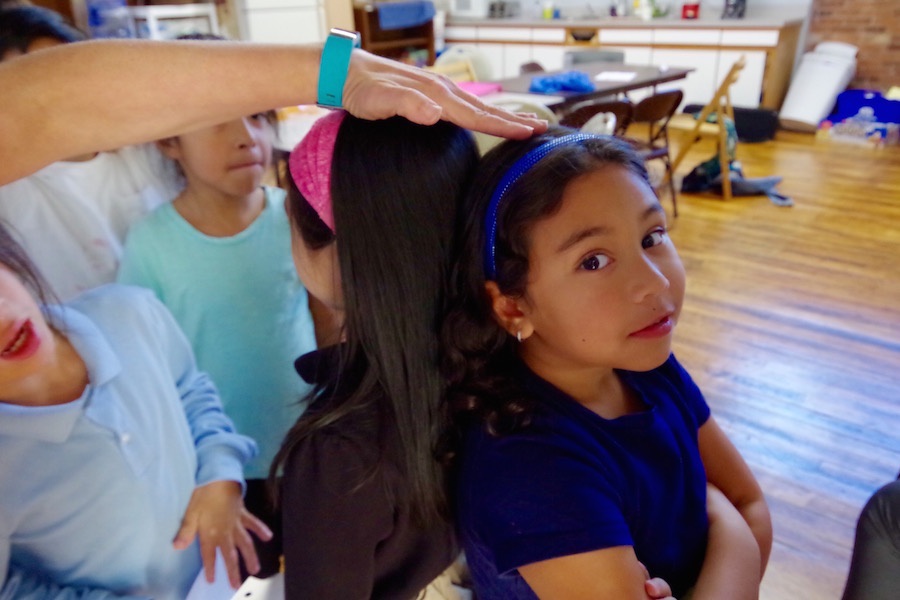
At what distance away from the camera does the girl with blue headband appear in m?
0.69

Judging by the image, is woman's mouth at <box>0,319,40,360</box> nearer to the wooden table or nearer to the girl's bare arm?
the girl's bare arm

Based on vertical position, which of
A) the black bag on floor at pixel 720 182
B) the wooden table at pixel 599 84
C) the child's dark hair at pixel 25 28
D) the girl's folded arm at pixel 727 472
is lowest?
the black bag on floor at pixel 720 182

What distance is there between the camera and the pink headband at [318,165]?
0.78 metres

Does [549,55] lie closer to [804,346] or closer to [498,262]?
[804,346]

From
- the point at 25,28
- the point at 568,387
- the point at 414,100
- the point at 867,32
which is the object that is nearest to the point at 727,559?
the point at 568,387

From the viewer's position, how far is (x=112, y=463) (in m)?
0.90

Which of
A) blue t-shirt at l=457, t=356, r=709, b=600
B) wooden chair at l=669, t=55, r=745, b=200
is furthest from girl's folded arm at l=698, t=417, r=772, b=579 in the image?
wooden chair at l=669, t=55, r=745, b=200

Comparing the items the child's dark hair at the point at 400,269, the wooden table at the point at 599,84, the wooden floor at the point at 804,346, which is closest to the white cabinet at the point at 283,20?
the wooden table at the point at 599,84

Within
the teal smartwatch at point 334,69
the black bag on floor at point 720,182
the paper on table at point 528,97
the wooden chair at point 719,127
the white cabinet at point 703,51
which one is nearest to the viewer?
the teal smartwatch at point 334,69

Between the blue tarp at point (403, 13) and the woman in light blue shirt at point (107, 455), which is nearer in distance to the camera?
the woman in light blue shirt at point (107, 455)

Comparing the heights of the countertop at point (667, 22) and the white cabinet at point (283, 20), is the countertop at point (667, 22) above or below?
below

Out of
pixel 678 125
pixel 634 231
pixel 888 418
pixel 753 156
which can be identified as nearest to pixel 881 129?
pixel 753 156

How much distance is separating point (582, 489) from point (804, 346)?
2563 mm

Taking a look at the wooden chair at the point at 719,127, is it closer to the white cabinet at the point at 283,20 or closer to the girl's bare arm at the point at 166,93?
the white cabinet at the point at 283,20
